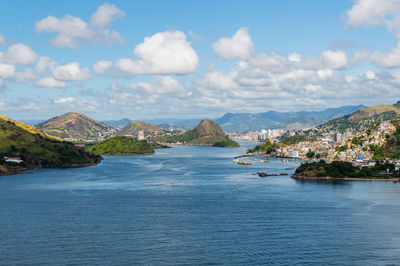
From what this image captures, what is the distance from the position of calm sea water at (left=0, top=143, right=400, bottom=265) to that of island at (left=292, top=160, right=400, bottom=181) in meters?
9.63

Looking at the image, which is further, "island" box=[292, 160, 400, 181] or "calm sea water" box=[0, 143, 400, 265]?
"island" box=[292, 160, 400, 181]

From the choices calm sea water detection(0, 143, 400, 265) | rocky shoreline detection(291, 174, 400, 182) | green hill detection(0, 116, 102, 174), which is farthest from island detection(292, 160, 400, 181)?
green hill detection(0, 116, 102, 174)

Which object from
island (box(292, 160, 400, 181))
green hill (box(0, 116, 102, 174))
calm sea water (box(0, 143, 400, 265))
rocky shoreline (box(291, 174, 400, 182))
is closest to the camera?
calm sea water (box(0, 143, 400, 265))

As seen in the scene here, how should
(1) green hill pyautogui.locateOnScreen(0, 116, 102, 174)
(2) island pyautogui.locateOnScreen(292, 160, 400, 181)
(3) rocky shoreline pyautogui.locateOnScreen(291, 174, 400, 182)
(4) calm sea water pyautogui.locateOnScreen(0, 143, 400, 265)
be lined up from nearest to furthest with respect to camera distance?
(4) calm sea water pyautogui.locateOnScreen(0, 143, 400, 265)
(3) rocky shoreline pyautogui.locateOnScreen(291, 174, 400, 182)
(2) island pyautogui.locateOnScreen(292, 160, 400, 181)
(1) green hill pyautogui.locateOnScreen(0, 116, 102, 174)

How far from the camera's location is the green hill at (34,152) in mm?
117625

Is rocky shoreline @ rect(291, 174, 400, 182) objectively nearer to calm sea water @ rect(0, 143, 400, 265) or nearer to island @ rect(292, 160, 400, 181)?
island @ rect(292, 160, 400, 181)

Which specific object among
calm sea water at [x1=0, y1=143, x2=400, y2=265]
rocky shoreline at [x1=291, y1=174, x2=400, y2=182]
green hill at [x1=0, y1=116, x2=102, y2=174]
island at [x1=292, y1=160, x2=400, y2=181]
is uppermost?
green hill at [x1=0, y1=116, x2=102, y2=174]

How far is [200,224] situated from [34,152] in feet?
296

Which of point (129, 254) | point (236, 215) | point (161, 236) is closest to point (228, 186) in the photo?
point (236, 215)

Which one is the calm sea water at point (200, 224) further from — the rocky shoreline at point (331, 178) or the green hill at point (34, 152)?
the green hill at point (34, 152)

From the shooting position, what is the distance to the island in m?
93.3

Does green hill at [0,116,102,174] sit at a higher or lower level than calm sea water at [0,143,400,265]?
higher

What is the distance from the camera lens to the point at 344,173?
95.1 metres

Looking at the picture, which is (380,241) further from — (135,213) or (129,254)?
(135,213)
